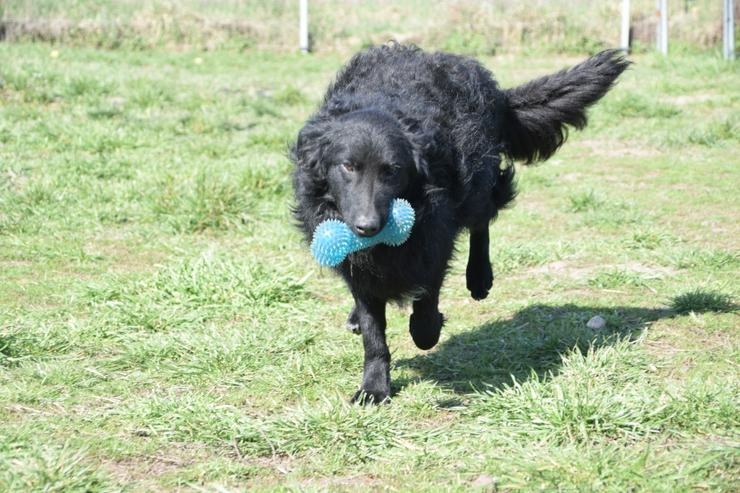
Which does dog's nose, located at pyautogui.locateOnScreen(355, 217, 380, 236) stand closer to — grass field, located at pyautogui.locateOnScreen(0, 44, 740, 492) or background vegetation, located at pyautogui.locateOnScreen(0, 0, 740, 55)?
grass field, located at pyautogui.locateOnScreen(0, 44, 740, 492)

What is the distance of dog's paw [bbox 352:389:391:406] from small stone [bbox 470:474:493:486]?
0.84 metres

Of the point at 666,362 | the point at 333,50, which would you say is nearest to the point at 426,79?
the point at 666,362

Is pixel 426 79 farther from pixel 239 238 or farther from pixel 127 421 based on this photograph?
pixel 239 238

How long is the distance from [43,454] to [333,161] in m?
1.63

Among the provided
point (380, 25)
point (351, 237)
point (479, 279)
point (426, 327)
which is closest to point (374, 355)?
point (426, 327)

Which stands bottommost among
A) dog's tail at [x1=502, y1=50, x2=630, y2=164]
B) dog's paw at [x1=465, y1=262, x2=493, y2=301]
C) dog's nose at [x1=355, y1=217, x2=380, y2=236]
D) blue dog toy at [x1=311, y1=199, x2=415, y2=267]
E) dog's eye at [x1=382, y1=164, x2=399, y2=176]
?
dog's paw at [x1=465, y1=262, x2=493, y2=301]

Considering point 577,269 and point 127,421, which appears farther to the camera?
point 577,269

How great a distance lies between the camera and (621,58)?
17.6ft

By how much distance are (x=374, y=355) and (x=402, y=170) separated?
0.85 metres

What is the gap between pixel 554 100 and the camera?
546 cm

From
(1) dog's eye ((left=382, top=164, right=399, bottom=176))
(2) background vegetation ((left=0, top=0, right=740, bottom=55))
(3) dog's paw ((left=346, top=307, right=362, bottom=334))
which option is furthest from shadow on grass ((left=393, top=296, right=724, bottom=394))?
(2) background vegetation ((left=0, top=0, right=740, bottom=55))

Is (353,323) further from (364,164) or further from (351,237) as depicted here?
(364,164)

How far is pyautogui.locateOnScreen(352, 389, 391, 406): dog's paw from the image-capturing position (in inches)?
156

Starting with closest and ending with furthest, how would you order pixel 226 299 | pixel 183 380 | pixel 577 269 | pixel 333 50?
Result: pixel 183 380 → pixel 226 299 → pixel 577 269 → pixel 333 50
